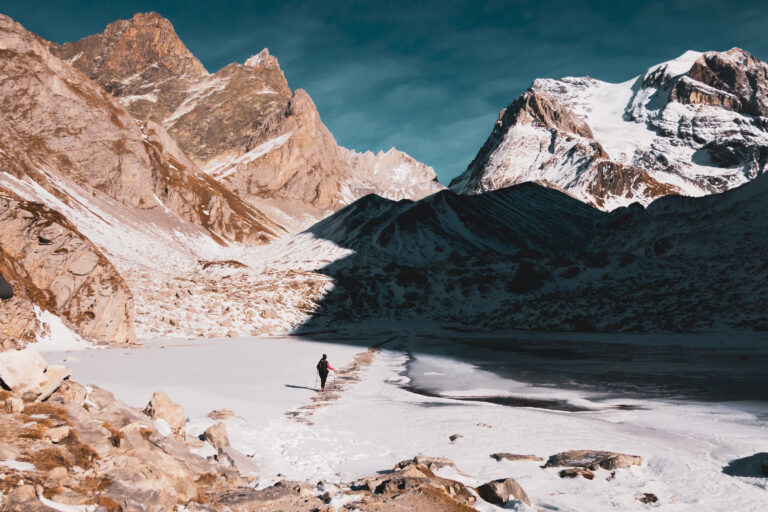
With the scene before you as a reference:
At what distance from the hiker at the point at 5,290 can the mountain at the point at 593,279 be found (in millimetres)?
32386

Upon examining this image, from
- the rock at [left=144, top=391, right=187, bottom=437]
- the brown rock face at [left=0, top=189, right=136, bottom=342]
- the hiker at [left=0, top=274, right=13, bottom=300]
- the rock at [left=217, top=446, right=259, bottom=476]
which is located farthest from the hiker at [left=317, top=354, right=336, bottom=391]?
the brown rock face at [left=0, top=189, right=136, bottom=342]

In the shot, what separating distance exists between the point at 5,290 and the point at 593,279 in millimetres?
58847

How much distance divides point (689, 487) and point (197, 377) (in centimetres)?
1632

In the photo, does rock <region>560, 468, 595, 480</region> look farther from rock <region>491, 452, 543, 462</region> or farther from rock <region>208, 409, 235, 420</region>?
rock <region>208, 409, 235, 420</region>

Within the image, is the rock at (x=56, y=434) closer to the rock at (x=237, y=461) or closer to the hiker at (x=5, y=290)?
the rock at (x=237, y=461)

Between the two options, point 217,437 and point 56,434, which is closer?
point 56,434

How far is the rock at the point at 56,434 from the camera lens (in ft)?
20.3

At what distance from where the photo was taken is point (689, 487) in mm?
7316

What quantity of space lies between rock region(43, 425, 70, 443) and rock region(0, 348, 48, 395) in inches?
64.8

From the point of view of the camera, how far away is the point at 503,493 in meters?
6.60

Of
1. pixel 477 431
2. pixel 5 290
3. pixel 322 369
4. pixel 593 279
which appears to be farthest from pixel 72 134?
pixel 477 431

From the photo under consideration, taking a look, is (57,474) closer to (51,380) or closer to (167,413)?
(51,380)

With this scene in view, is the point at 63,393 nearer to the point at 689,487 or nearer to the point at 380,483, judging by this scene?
the point at 380,483

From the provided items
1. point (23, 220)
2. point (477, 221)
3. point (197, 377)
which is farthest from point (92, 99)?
point (197, 377)
